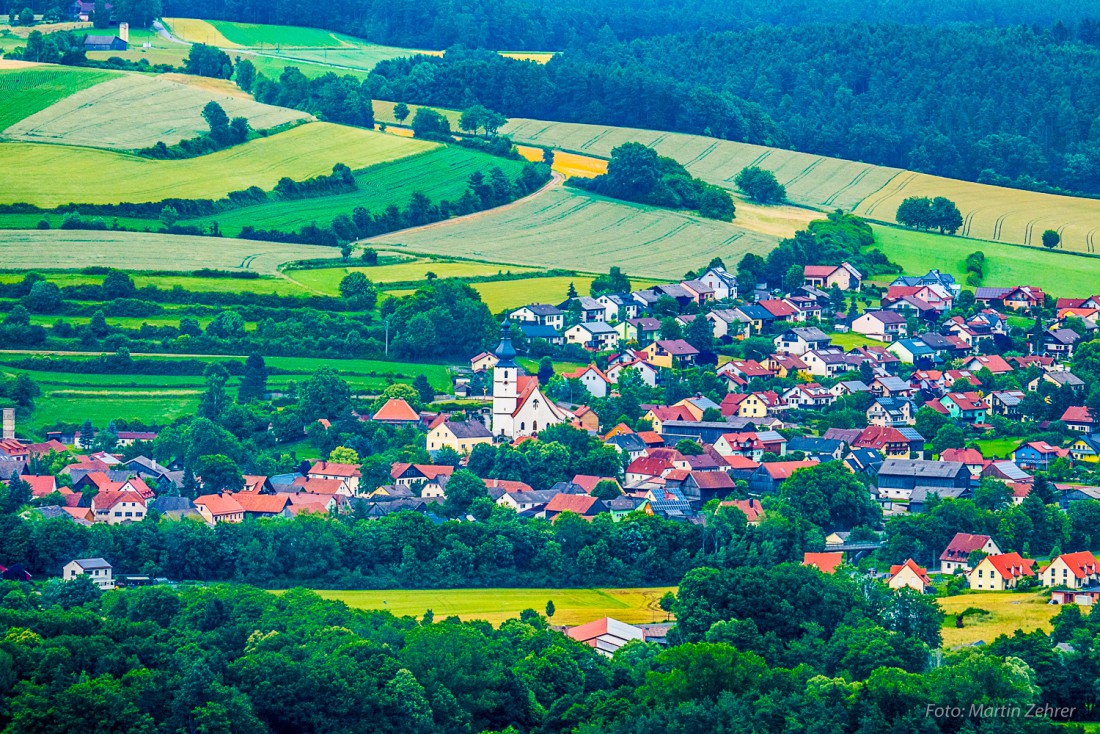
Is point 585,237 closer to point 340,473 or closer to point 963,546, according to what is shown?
point 340,473

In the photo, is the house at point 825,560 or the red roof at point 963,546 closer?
the house at point 825,560

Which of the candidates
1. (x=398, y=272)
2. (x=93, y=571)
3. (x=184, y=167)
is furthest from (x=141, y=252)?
(x=93, y=571)

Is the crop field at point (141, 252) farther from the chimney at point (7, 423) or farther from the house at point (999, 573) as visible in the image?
the house at point (999, 573)

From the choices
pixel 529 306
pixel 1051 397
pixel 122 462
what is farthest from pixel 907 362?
pixel 122 462

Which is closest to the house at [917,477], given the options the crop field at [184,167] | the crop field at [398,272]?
the crop field at [398,272]

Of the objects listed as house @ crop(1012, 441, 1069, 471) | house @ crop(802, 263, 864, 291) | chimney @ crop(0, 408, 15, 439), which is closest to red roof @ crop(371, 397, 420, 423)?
chimney @ crop(0, 408, 15, 439)

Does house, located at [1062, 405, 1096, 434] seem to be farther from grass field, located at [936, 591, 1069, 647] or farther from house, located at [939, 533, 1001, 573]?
grass field, located at [936, 591, 1069, 647]
